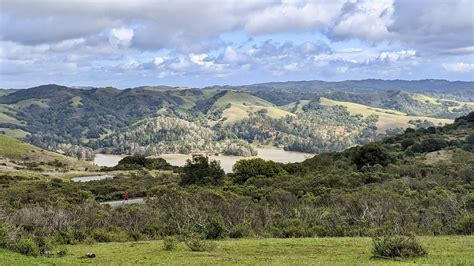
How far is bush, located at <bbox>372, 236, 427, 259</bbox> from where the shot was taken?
18609 millimetres

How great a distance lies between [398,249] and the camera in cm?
1867

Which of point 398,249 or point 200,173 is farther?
point 200,173

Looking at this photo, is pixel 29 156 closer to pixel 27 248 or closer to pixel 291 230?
pixel 291 230

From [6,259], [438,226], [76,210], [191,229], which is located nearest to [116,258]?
[6,259]

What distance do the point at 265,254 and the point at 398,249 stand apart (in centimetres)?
518

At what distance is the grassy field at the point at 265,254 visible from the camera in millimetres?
18078

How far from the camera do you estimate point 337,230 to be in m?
28.4

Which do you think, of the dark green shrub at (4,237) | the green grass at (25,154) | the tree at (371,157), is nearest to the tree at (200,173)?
the tree at (371,157)

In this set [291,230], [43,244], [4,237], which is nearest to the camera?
[4,237]

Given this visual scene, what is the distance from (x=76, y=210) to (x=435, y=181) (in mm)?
35491

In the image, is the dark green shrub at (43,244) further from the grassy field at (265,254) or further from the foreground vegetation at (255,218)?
the grassy field at (265,254)

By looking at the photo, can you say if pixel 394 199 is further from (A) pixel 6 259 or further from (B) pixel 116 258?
(A) pixel 6 259

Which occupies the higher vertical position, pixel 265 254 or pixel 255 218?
pixel 265 254

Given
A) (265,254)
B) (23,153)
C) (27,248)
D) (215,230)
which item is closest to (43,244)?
(27,248)
